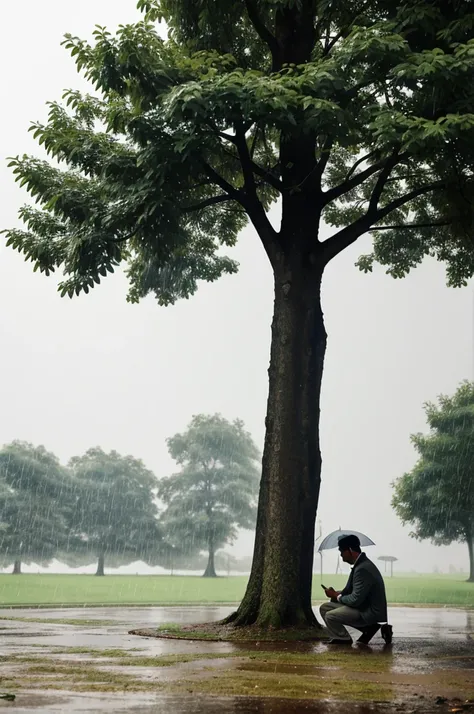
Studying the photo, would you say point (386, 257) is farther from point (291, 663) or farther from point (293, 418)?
point (291, 663)

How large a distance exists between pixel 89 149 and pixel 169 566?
68.7m

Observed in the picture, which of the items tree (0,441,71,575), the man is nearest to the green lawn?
→ tree (0,441,71,575)

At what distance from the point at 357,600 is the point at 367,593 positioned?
0.16 metres

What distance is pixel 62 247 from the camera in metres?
15.9

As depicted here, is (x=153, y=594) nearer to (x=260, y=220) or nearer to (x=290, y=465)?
(x=290, y=465)

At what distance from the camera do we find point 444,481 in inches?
1972

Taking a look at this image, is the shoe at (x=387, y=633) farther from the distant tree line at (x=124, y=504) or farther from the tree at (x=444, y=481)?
the distant tree line at (x=124, y=504)

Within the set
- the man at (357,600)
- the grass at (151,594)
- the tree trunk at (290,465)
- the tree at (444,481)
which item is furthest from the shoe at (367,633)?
the tree at (444,481)

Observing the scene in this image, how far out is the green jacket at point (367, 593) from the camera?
11.9 m

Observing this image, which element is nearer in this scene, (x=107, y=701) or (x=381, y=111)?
(x=107, y=701)

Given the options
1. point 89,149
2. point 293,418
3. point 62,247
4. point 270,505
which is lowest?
point 270,505

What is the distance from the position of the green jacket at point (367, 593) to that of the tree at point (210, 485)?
203 feet

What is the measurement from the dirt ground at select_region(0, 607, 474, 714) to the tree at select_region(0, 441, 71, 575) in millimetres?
59327

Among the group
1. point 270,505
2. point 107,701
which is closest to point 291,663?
point 107,701
